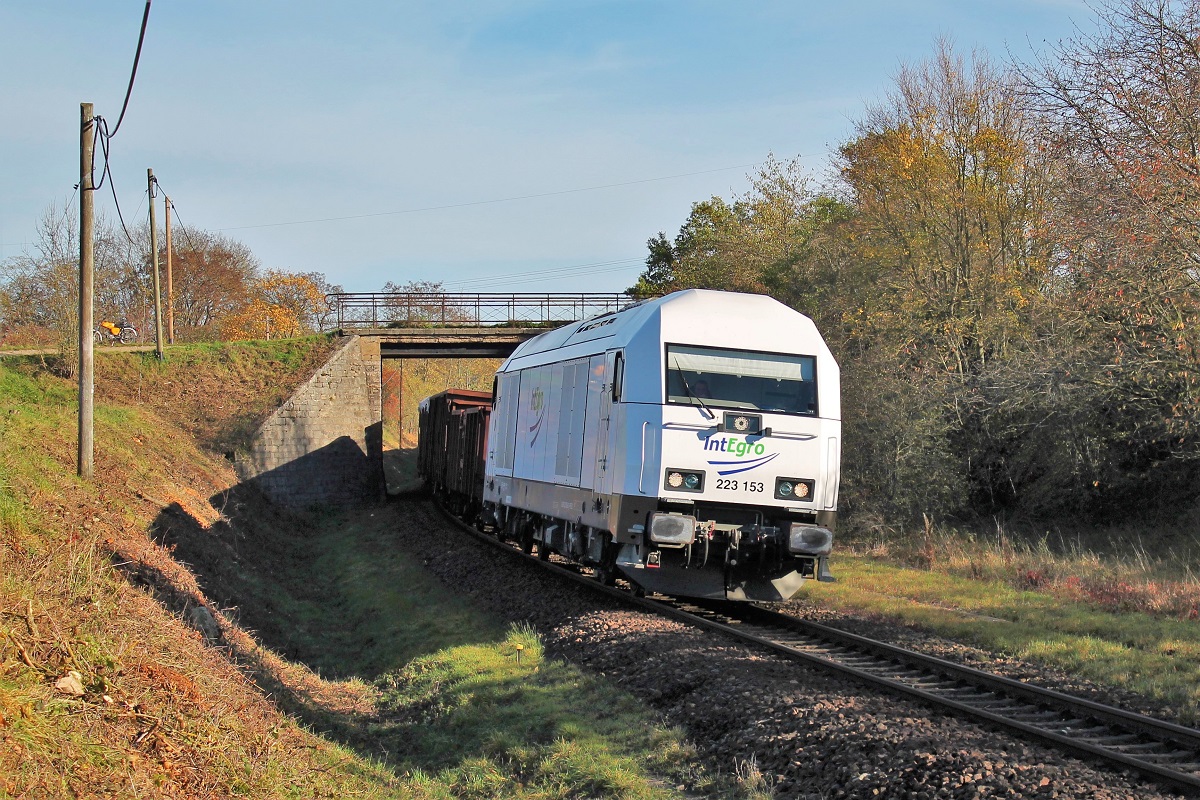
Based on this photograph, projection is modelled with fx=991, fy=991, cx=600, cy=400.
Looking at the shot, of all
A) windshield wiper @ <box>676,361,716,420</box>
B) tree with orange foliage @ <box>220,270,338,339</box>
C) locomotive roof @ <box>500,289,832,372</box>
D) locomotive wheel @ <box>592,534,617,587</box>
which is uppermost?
tree with orange foliage @ <box>220,270,338,339</box>

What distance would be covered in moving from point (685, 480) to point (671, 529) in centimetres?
61

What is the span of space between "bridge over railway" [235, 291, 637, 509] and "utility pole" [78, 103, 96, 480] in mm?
15205

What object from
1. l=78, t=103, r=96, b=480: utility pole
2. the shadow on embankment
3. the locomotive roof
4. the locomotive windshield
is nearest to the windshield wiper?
the locomotive windshield

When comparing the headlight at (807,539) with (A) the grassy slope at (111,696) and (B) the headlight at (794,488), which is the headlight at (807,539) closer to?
(B) the headlight at (794,488)

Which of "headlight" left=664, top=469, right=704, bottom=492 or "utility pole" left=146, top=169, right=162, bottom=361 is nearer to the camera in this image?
"headlight" left=664, top=469, right=704, bottom=492

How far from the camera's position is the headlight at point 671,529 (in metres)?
10.9

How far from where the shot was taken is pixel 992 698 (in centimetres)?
798

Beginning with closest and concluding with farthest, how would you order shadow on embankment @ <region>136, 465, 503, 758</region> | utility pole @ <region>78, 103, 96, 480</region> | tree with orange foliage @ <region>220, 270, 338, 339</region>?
shadow on embankment @ <region>136, 465, 503, 758</region> < utility pole @ <region>78, 103, 96, 480</region> < tree with orange foliage @ <region>220, 270, 338, 339</region>

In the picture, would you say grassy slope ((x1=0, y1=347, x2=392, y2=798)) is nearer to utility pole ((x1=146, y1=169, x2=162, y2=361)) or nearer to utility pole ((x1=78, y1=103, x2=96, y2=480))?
utility pole ((x1=78, y1=103, x2=96, y2=480))

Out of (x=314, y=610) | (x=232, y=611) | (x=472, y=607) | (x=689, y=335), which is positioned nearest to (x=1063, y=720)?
(x=689, y=335)

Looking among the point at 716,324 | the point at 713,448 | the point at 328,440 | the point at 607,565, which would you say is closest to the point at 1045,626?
the point at 713,448

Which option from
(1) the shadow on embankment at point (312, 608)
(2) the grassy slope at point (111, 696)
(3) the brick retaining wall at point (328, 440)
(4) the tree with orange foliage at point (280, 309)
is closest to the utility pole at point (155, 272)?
(3) the brick retaining wall at point (328, 440)

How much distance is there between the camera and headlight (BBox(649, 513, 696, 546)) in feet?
35.8

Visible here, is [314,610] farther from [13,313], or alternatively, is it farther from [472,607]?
[13,313]
